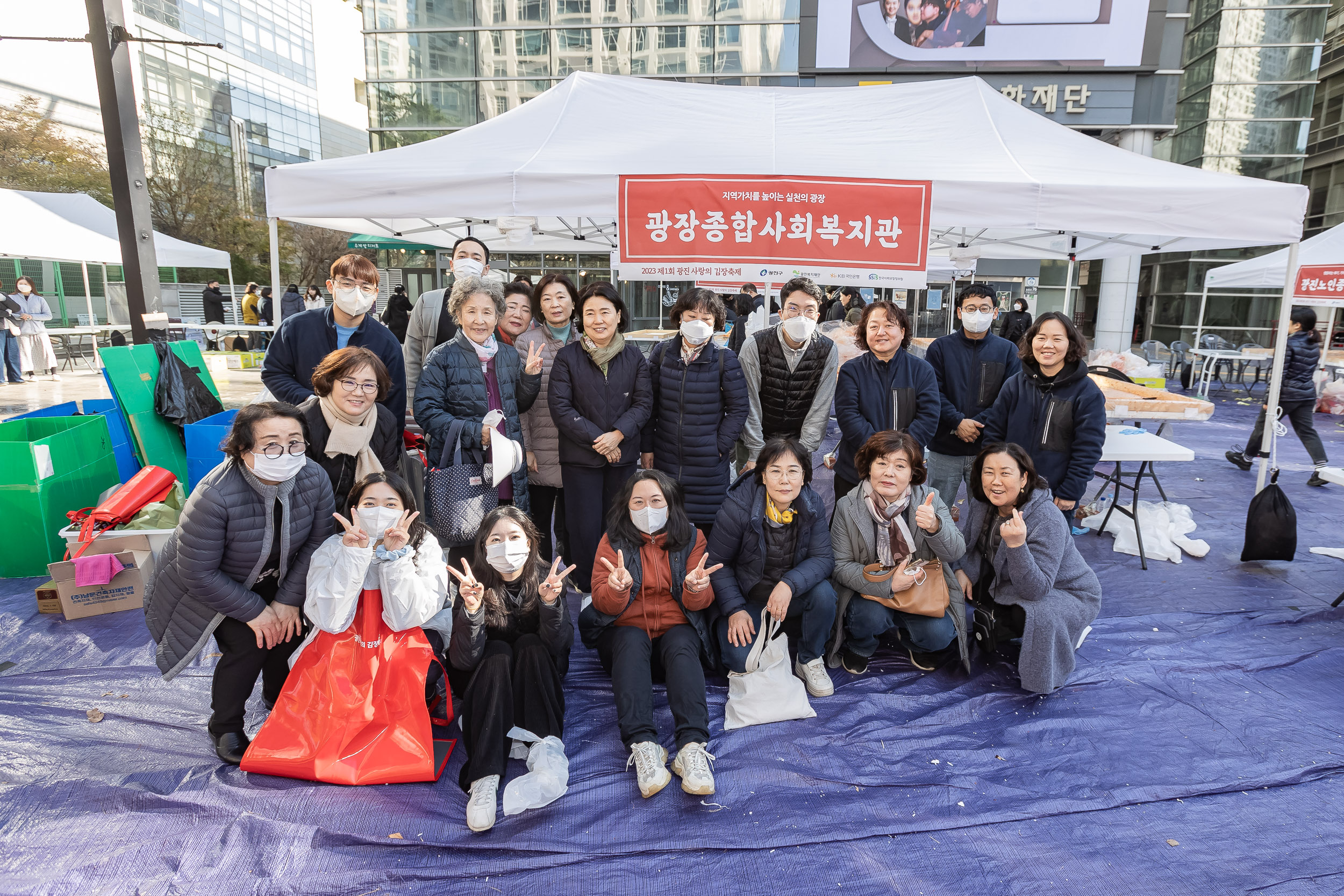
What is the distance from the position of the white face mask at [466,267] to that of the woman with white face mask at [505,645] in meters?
2.02

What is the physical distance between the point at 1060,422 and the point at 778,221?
1853 millimetres

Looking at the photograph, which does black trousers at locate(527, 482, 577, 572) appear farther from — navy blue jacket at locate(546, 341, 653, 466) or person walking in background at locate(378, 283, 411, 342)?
person walking in background at locate(378, 283, 411, 342)

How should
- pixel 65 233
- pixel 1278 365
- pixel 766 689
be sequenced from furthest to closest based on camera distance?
pixel 65 233 < pixel 1278 365 < pixel 766 689

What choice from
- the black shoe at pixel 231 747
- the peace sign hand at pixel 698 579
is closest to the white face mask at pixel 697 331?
the peace sign hand at pixel 698 579

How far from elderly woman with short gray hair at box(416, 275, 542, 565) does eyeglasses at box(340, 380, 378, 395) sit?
1.35 feet

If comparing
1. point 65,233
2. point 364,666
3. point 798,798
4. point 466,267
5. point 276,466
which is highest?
point 65,233

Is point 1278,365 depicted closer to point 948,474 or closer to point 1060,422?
point 1060,422

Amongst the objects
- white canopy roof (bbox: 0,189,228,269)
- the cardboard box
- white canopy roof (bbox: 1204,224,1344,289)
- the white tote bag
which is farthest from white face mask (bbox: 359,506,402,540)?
white canopy roof (bbox: 1204,224,1344,289)

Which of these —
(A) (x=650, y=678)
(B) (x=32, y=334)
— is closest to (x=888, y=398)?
(A) (x=650, y=678)

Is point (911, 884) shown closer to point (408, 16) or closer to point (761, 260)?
point (761, 260)

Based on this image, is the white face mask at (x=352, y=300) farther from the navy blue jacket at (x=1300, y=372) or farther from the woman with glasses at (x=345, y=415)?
the navy blue jacket at (x=1300, y=372)

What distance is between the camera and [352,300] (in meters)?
3.39

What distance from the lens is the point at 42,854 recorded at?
6.88 feet

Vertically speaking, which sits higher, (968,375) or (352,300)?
(352,300)
